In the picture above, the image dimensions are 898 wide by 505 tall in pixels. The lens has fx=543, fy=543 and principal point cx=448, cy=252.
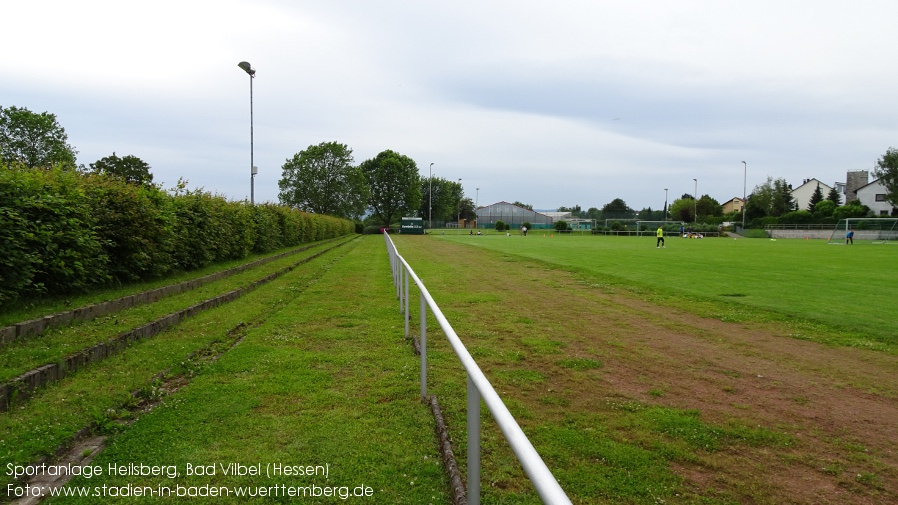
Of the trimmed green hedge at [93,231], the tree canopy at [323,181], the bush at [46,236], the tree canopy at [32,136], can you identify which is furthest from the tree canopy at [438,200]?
the bush at [46,236]

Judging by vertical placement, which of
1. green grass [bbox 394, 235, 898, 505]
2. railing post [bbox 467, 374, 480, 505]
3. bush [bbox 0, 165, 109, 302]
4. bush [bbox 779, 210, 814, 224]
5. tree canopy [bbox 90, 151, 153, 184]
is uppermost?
tree canopy [bbox 90, 151, 153, 184]

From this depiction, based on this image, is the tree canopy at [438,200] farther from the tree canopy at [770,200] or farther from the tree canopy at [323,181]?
the tree canopy at [770,200]

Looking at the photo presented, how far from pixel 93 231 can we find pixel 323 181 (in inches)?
2635

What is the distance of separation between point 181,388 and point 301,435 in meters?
1.71

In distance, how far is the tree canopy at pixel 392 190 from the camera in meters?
88.9

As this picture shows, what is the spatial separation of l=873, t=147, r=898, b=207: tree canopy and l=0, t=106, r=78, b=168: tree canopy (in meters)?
87.5

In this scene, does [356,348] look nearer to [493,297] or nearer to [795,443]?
[795,443]

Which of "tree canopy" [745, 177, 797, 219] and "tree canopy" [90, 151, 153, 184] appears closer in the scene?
"tree canopy" [90, 151, 153, 184]

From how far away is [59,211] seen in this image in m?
7.83

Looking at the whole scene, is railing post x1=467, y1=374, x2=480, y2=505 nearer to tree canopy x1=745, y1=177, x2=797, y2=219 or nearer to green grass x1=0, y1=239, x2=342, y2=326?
green grass x1=0, y1=239, x2=342, y2=326

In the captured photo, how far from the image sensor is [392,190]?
89.4 m

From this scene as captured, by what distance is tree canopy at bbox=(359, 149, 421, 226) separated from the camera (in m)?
88.9

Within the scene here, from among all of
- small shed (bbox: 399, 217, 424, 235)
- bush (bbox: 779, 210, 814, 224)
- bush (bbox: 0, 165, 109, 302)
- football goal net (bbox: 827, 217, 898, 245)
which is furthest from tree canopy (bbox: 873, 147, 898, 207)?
bush (bbox: 0, 165, 109, 302)

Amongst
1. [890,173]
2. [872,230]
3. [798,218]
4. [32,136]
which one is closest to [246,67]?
[32,136]
